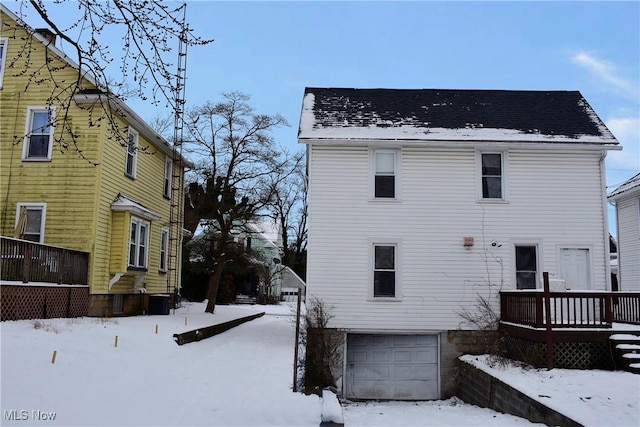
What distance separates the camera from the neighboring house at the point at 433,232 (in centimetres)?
1540

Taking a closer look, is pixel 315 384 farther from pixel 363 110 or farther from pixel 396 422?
pixel 363 110

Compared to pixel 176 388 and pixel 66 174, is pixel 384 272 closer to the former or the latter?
pixel 176 388

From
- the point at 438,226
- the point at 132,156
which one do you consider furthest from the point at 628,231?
the point at 132,156

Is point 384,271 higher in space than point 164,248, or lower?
lower

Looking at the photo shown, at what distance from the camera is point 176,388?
934cm

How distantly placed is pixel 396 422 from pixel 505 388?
2297mm

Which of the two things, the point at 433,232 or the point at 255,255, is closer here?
the point at 433,232

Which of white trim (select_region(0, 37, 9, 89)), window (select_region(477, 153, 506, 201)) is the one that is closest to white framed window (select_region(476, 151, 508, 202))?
window (select_region(477, 153, 506, 201))

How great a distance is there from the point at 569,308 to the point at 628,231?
11991mm

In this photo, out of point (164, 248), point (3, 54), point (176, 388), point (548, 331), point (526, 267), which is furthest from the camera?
point (164, 248)

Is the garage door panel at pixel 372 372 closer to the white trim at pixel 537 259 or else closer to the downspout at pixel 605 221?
the white trim at pixel 537 259

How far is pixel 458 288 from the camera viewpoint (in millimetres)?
15414

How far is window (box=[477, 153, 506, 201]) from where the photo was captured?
1600 centimetres

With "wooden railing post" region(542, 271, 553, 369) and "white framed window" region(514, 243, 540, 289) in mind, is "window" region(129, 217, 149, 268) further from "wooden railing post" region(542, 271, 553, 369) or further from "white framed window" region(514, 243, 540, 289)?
"wooden railing post" region(542, 271, 553, 369)
